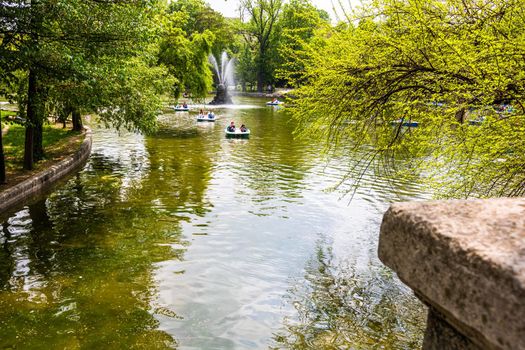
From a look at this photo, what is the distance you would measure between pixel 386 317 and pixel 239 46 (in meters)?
91.5

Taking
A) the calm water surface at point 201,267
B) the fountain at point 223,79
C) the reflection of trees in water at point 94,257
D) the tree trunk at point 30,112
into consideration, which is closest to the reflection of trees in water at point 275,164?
the calm water surface at point 201,267

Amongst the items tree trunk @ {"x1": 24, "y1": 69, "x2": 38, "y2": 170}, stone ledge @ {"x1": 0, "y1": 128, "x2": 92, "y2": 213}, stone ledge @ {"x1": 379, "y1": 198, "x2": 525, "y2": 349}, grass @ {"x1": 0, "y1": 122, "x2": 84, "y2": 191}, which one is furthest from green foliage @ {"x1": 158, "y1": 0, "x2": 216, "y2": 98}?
stone ledge @ {"x1": 379, "y1": 198, "x2": 525, "y2": 349}

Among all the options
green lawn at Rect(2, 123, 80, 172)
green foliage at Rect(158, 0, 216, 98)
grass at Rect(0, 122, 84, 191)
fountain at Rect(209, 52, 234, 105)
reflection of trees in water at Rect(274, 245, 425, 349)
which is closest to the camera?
reflection of trees in water at Rect(274, 245, 425, 349)

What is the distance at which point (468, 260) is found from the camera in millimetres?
1159

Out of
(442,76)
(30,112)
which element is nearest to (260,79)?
(30,112)

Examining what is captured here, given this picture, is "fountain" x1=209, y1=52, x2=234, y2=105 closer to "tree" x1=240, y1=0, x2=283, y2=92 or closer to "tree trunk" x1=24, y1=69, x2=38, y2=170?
"tree" x1=240, y1=0, x2=283, y2=92

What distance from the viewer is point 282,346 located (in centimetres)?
696

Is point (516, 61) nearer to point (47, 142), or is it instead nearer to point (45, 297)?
point (45, 297)

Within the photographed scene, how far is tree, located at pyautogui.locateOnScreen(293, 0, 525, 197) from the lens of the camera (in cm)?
613

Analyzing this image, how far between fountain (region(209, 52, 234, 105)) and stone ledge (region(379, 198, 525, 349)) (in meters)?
59.3

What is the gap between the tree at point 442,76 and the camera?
6129 mm

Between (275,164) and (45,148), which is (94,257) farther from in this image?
(45,148)

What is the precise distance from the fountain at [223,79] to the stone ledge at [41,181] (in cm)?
4120

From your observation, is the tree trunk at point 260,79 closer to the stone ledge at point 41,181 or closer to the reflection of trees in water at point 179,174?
the reflection of trees in water at point 179,174
